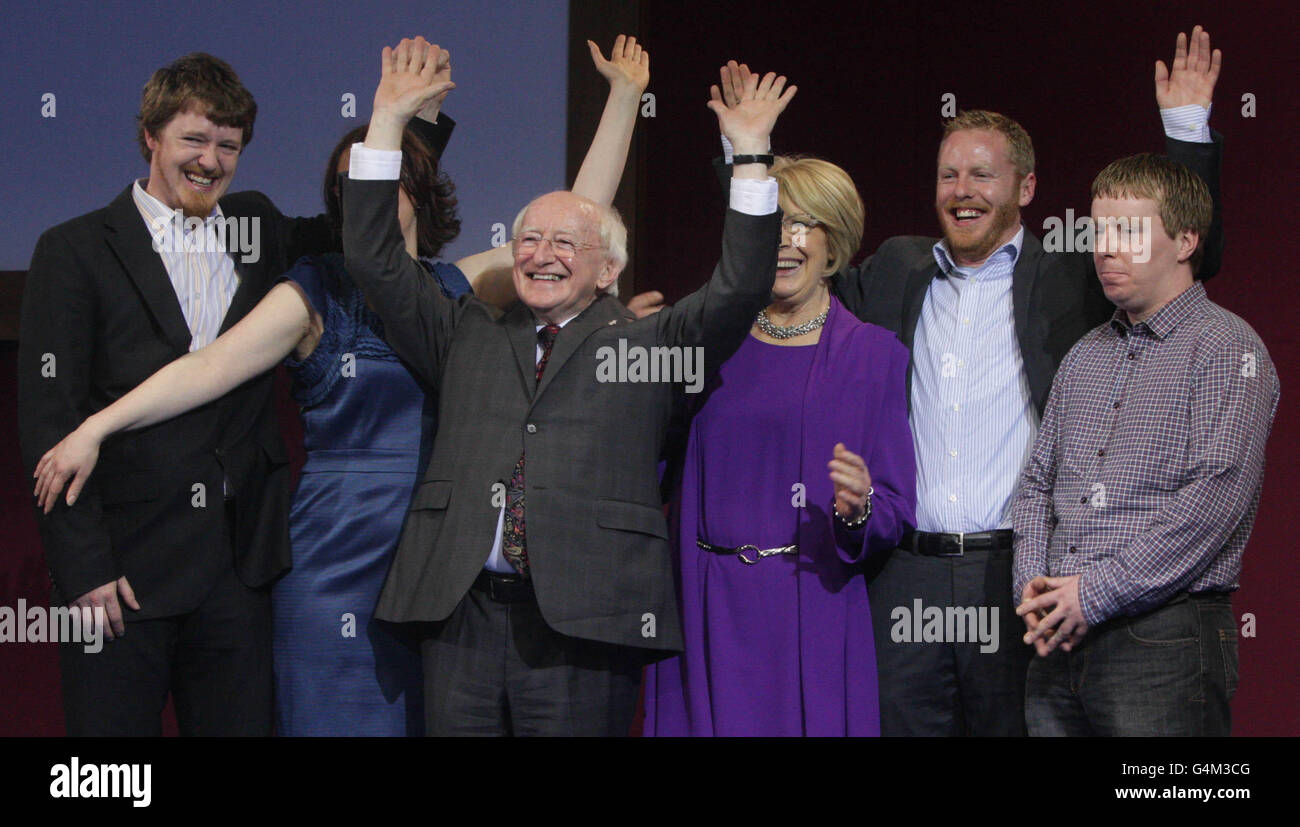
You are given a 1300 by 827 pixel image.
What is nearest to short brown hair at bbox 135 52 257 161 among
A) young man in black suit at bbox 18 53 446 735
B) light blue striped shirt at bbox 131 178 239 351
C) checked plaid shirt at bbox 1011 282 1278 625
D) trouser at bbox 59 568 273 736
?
young man in black suit at bbox 18 53 446 735

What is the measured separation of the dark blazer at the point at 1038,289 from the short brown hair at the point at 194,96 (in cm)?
133

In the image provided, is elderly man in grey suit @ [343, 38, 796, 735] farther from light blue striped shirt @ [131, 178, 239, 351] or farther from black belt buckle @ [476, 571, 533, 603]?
light blue striped shirt @ [131, 178, 239, 351]

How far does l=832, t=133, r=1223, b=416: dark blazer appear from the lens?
8.61ft

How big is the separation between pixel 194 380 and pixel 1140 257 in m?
1.79

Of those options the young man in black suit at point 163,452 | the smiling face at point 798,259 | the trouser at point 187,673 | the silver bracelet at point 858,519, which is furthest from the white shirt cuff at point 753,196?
the trouser at point 187,673

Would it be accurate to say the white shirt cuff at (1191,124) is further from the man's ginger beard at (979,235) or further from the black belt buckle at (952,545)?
the black belt buckle at (952,545)

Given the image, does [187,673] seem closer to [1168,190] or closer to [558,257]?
[558,257]

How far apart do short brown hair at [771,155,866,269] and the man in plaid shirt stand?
1.59 ft

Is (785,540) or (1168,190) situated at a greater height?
(1168,190)

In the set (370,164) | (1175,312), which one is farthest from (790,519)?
(370,164)

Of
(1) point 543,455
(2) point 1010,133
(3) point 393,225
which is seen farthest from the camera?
(2) point 1010,133

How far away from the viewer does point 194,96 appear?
8.64 ft

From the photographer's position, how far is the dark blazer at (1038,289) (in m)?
2.62

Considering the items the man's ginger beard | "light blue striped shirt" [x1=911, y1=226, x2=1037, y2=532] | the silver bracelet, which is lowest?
the silver bracelet
